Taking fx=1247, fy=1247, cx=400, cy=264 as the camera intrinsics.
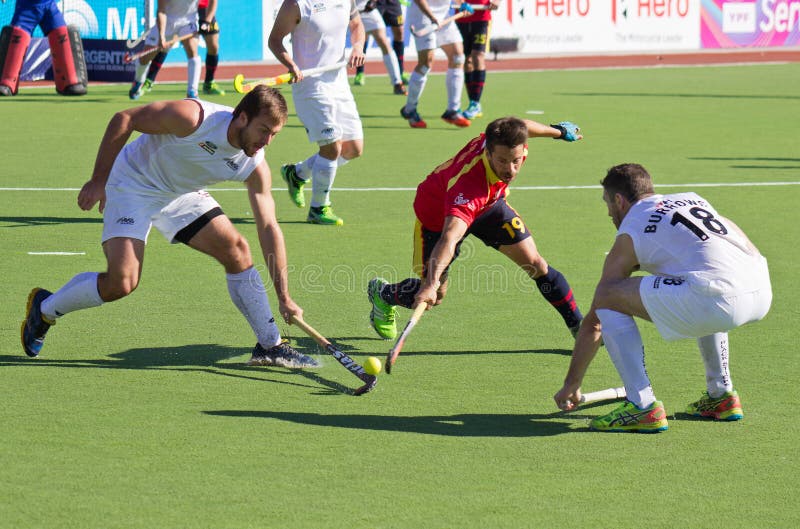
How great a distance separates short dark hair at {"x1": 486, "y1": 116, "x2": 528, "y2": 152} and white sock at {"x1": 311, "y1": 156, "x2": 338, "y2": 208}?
356cm

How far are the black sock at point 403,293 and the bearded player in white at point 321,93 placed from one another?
2866 mm

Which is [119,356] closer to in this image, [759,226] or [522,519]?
[522,519]

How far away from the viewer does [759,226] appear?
913cm

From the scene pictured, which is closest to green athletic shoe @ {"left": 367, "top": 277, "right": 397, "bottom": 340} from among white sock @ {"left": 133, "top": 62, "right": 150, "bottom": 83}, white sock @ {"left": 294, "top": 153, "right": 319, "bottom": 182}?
white sock @ {"left": 294, "top": 153, "right": 319, "bottom": 182}

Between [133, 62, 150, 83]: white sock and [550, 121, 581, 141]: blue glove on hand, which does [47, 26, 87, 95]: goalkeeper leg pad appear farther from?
[550, 121, 581, 141]: blue glove on hand

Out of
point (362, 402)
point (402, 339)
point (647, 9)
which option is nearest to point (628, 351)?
point (402, 339)

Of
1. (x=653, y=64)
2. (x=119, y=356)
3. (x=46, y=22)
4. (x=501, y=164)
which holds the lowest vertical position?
(x=653, y=64)

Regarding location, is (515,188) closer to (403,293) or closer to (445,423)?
(403,293)

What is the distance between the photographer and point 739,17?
3098 centimetres

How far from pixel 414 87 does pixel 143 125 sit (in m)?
9.48

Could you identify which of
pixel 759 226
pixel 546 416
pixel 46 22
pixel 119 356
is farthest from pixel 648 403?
pixel 46 22

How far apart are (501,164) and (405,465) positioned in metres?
1.76

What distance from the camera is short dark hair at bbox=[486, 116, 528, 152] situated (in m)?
5.53

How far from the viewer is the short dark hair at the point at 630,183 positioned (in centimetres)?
484
